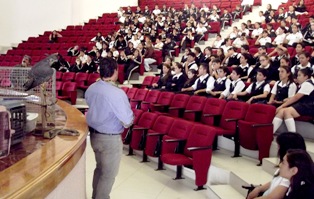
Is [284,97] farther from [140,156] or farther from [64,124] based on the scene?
[64,124]

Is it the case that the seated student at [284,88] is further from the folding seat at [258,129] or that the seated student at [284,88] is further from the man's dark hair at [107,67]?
the man's dark hair at [107,67]

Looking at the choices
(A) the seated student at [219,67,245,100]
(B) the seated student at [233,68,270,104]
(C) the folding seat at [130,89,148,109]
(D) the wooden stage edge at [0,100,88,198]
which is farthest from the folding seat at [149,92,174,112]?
(D) the wooden stage edge at [0,100,88,198]

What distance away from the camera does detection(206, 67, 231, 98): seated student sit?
6.00 meters

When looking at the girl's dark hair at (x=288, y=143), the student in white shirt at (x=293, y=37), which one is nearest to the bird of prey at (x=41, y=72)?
the girl's dark hair at (x=288, y=143)

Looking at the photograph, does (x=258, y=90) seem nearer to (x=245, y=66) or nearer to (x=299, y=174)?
(x=245, y=66)

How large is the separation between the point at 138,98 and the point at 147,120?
169 centimetres

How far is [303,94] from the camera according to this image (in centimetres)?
450

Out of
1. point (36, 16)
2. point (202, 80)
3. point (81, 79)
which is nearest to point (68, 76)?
point (81, 79)

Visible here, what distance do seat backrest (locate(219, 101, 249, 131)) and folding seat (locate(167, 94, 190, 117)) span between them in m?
0.90

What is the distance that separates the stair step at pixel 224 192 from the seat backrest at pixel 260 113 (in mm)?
980

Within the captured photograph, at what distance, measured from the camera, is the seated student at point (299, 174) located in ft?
7.07

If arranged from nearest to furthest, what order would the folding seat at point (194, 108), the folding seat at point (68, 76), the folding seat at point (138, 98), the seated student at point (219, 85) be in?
the folding seat at point (194, 108) → the seated student at point (219, 85) → the folding seat at point (138, 98) → the folding seat at point (68, 76)

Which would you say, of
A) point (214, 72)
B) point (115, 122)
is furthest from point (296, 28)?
point (115, 122)

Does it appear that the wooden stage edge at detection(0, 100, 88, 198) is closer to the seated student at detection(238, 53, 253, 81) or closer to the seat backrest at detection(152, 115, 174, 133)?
the seat backrest at detection(152, 115, 174, 133)
